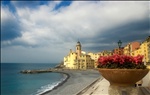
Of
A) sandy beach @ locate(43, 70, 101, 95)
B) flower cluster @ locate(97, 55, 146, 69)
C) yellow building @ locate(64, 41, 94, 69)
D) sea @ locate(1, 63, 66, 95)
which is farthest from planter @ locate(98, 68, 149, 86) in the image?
yellow building @ locate(64, 41, 94, 69)

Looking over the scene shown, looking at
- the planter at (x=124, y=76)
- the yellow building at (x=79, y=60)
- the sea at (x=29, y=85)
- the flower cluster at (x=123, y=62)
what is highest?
the yellow building at (x=79, y=60)

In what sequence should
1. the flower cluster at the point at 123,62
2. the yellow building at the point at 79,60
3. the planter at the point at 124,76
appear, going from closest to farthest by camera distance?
the planter at the point at 124,76 → the flower cluster at the point at 123,62 → the yellow building at the point at 79,60

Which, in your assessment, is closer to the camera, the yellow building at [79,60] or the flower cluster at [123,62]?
the flower cluster at [123,62]

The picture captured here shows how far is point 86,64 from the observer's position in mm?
102000

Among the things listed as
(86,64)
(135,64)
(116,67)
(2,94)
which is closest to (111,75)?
(116,67)

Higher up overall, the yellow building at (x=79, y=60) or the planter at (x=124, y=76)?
the yellow building at (x=79, y=60)

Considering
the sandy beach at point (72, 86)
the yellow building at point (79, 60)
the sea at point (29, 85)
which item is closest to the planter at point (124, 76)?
the sandy beach at point (72, 86)

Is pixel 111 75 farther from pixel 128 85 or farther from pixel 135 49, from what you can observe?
pixel 135 49

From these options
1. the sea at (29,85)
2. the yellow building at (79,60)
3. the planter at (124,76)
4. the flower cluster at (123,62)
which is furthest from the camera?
the yellow building at (79,60)

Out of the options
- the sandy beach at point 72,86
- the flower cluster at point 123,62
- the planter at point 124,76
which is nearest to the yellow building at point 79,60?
the sandy beach at point 72,86

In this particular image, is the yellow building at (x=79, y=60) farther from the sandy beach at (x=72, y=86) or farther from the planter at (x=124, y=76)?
the planter at (x=124, y=76)

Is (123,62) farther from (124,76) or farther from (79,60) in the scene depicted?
(79,60)

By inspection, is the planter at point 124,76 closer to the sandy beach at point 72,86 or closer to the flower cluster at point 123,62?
Answer: the flower cluster at point 123,62

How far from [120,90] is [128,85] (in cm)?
18
